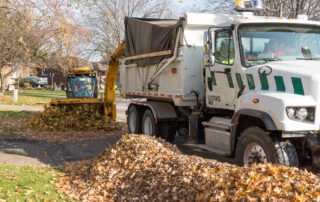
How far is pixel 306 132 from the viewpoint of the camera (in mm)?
6711

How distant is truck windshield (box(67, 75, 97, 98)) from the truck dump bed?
7665 millimetres

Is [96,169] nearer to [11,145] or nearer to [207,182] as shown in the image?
[207,182]

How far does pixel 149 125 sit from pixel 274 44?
4667 millimetres

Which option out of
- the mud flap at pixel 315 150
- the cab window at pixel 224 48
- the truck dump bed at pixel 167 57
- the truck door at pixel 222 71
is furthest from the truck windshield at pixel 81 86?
the mud flap at pixel 315 150

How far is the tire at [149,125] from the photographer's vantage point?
1112cm

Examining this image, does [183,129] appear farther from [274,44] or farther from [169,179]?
[169,179]

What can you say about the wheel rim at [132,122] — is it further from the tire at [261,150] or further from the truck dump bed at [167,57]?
the tire at [261,150]

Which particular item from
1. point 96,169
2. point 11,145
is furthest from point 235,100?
point 11,145

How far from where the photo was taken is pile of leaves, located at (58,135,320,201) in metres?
4.90

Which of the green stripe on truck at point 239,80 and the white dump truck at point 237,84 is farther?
the green stripe on truck at point 239,80

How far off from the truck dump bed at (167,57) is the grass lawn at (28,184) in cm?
346

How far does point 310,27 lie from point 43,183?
18.6 feet

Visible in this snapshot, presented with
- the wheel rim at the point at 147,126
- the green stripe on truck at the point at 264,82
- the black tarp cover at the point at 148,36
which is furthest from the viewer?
the wheel rim at the point at 147,126

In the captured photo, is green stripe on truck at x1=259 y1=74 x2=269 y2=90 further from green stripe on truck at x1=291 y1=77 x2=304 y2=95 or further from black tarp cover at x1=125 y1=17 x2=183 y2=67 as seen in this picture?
black tarp cover at x1=125 y1=17 x2=183 y2=67
